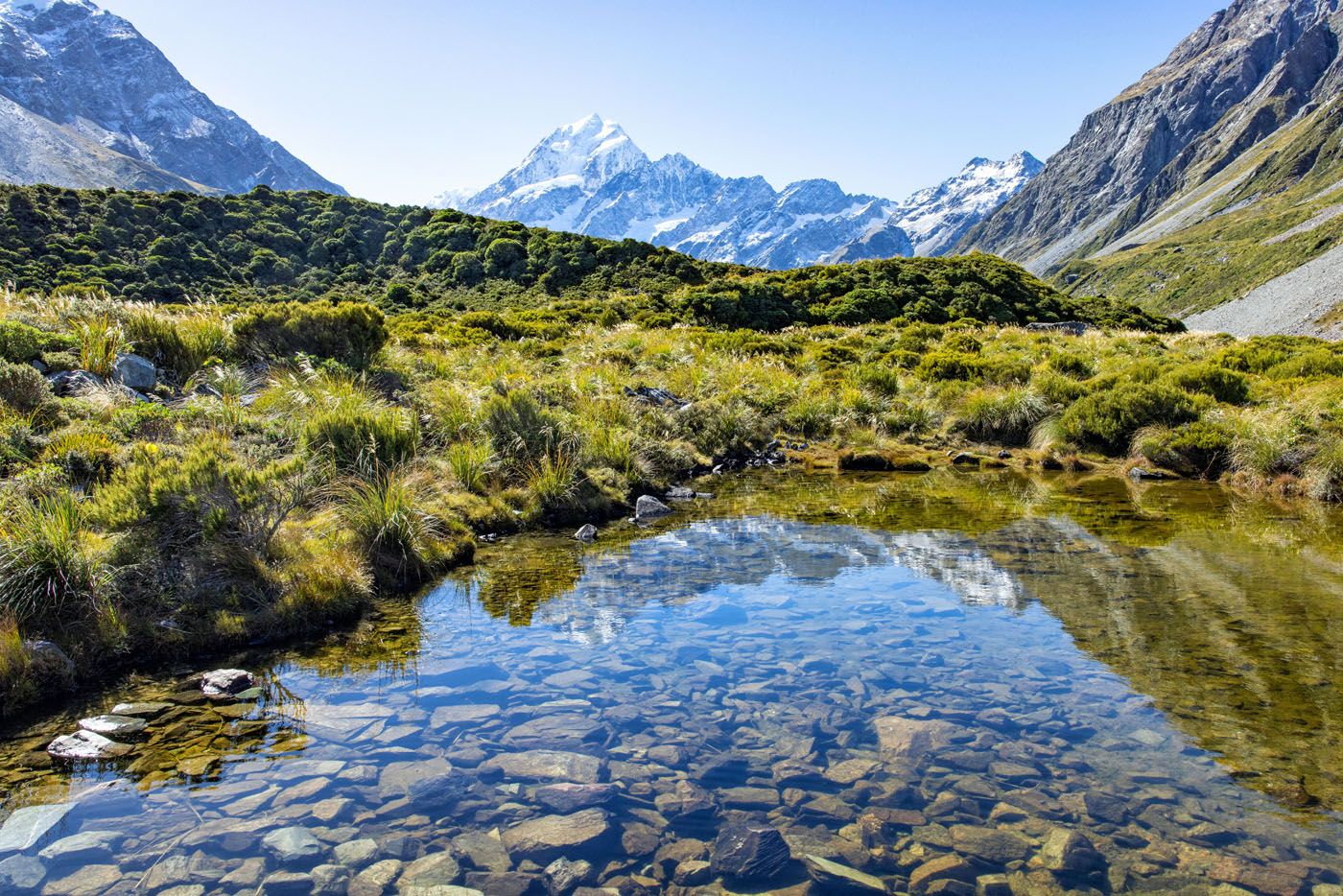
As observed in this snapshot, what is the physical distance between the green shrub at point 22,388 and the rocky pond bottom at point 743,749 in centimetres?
567

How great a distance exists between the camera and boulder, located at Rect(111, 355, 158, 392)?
1091 cm

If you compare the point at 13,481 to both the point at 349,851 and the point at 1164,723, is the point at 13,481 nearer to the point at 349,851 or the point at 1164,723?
the point at 349,851

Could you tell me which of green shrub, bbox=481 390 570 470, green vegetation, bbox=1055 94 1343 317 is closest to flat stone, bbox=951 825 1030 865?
green shrub, bbox=481 390 570 470

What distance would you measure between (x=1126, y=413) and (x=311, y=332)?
1767 cm

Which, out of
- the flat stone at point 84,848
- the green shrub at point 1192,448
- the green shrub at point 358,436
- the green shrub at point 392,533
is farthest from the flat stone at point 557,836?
the green shrub at point 1192,448

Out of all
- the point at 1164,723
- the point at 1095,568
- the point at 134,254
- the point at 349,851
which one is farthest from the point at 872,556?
the point at 134,254

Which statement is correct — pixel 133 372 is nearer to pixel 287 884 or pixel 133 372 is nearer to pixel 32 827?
pixel 32 827

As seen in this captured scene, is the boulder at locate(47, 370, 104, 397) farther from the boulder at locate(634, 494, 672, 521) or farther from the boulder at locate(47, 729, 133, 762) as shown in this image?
the boulder at locate(634, 494, 672, 521)

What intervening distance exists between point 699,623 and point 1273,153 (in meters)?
226

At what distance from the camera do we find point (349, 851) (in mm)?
3645

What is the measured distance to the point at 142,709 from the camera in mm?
5109

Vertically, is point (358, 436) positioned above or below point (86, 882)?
above

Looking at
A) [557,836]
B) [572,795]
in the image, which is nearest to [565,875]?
[557,836]

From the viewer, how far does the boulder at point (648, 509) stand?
1156 cm
